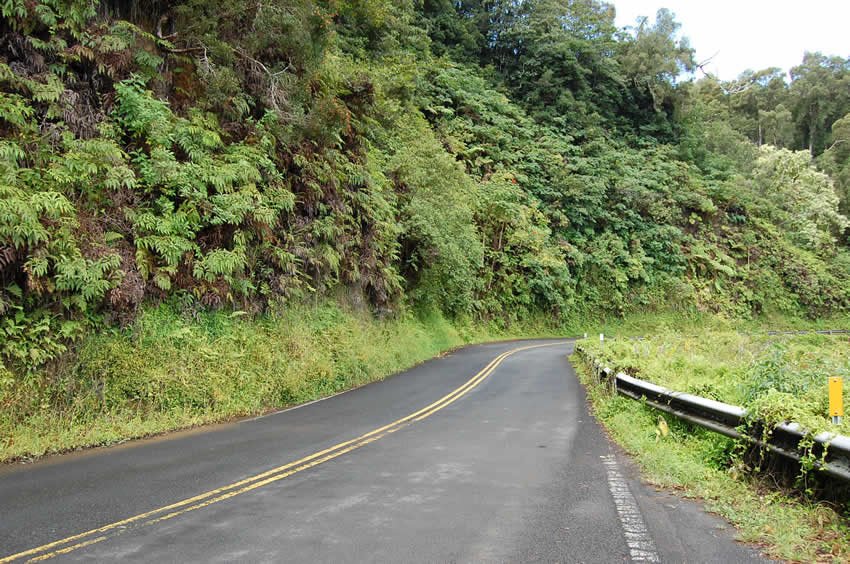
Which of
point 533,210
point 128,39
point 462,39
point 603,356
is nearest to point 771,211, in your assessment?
point 533,210

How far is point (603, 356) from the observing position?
16.3 metres

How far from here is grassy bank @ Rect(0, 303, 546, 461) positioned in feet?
28.1

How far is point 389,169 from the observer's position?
26156 mm

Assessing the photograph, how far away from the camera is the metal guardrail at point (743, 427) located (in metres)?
4.98

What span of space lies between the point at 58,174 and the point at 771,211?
58.8m

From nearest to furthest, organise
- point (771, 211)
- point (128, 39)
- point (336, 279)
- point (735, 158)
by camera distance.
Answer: point (128, 39) < point (336, 279) < point (771, 211) < point (735, 158)

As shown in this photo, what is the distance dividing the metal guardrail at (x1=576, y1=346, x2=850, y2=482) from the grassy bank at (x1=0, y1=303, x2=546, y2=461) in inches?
300

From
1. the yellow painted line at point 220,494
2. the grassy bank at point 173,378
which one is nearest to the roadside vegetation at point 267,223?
the grassy bank at point 173,378

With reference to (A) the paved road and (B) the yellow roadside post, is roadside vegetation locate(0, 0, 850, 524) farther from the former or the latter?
(A) the paved road

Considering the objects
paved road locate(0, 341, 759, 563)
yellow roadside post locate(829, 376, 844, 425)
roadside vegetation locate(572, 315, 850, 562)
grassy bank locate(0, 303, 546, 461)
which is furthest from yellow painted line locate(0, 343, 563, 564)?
yellow roadside post locate(829, 376, 844, 425)

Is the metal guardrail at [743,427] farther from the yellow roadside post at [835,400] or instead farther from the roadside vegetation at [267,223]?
the roadside vegetation at [267,223]

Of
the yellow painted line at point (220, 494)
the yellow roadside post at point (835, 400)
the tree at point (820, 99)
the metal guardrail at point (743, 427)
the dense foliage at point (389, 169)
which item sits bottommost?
the yellow painted line at point (220, 494)

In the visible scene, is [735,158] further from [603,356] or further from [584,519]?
[584,519]

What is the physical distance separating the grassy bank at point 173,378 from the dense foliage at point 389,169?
0.46 metres
